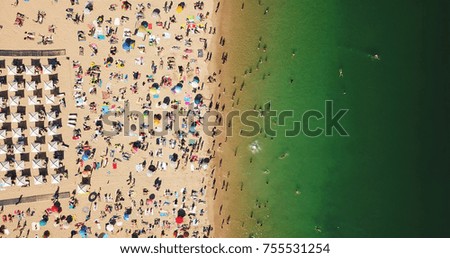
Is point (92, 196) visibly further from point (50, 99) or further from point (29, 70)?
point (29, 70)

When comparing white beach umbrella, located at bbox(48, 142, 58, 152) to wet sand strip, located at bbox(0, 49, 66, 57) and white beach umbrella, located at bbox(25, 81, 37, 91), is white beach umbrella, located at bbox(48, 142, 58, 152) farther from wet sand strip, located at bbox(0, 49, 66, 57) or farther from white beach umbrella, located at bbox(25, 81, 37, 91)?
wet sand strip, located at bbox(0, 49, 66, 57)

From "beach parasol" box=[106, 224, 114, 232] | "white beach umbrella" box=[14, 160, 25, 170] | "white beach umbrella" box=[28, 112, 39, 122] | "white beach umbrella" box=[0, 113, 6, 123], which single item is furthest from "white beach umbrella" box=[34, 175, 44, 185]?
"beach parasol" box=[106, 224, 114, 232]

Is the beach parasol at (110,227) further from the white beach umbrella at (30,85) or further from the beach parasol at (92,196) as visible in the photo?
the white beach umbrella at (30,85)

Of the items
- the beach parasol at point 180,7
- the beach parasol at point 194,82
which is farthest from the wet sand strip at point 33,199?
the beach parasol at point 180,7

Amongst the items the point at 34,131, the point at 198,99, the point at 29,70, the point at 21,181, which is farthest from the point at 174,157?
the point at 29,70

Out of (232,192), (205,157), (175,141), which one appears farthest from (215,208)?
(175,141)
